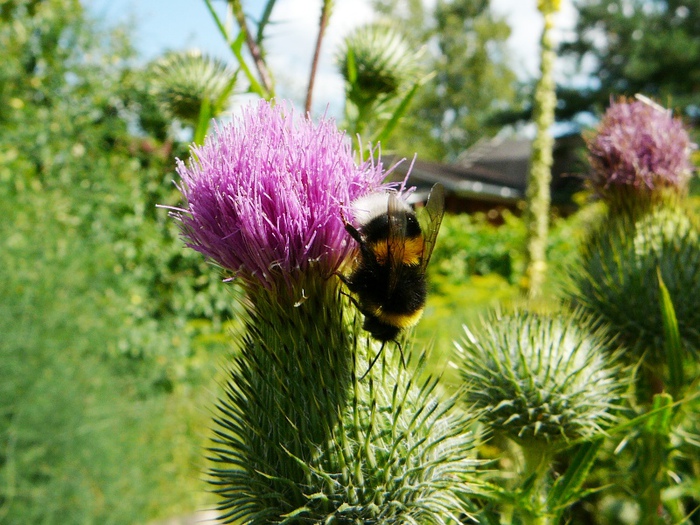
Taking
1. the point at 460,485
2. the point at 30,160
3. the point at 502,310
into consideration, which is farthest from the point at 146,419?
the point at 460,485

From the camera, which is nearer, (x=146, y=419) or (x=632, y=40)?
(x=146, y=419)

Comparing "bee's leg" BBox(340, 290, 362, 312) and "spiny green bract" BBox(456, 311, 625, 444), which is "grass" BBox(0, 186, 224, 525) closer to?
"spiny green bract" BBox(456, 311, 625, 444)

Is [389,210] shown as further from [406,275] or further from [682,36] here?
[682,36]

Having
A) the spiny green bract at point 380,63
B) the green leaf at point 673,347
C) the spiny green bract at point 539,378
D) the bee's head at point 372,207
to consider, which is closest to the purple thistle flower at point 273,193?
the bee's head at point 372,207

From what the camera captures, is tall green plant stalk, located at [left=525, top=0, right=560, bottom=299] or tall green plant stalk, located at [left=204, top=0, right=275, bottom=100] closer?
tall green plant stalk, located at [left=204, top=0, right=275, bottom=100]

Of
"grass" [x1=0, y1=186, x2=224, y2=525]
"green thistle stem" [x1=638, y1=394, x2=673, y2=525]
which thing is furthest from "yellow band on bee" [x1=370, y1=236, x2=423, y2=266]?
"grass" [x1=0, y1=186, x2=224, y2=525]

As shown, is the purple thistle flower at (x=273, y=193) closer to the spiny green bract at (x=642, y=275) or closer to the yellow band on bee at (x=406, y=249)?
the yellow band on bee at (x=406, y=249)

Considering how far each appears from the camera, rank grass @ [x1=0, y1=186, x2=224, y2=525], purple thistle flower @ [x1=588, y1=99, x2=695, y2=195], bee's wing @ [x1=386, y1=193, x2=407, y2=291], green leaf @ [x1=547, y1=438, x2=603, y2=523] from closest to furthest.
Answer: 1. bee's wing @ [x1=386, y1=193, x2=407, y2=291]
2. green leaf @ [x1=547, y1=438, x2=603, y2=523]
3. purple thistle flower @ [x1=588, y1=99, x2=695, y2=195]
4. grass @ [x1=0, y1=186, x2=224, y2=525]
